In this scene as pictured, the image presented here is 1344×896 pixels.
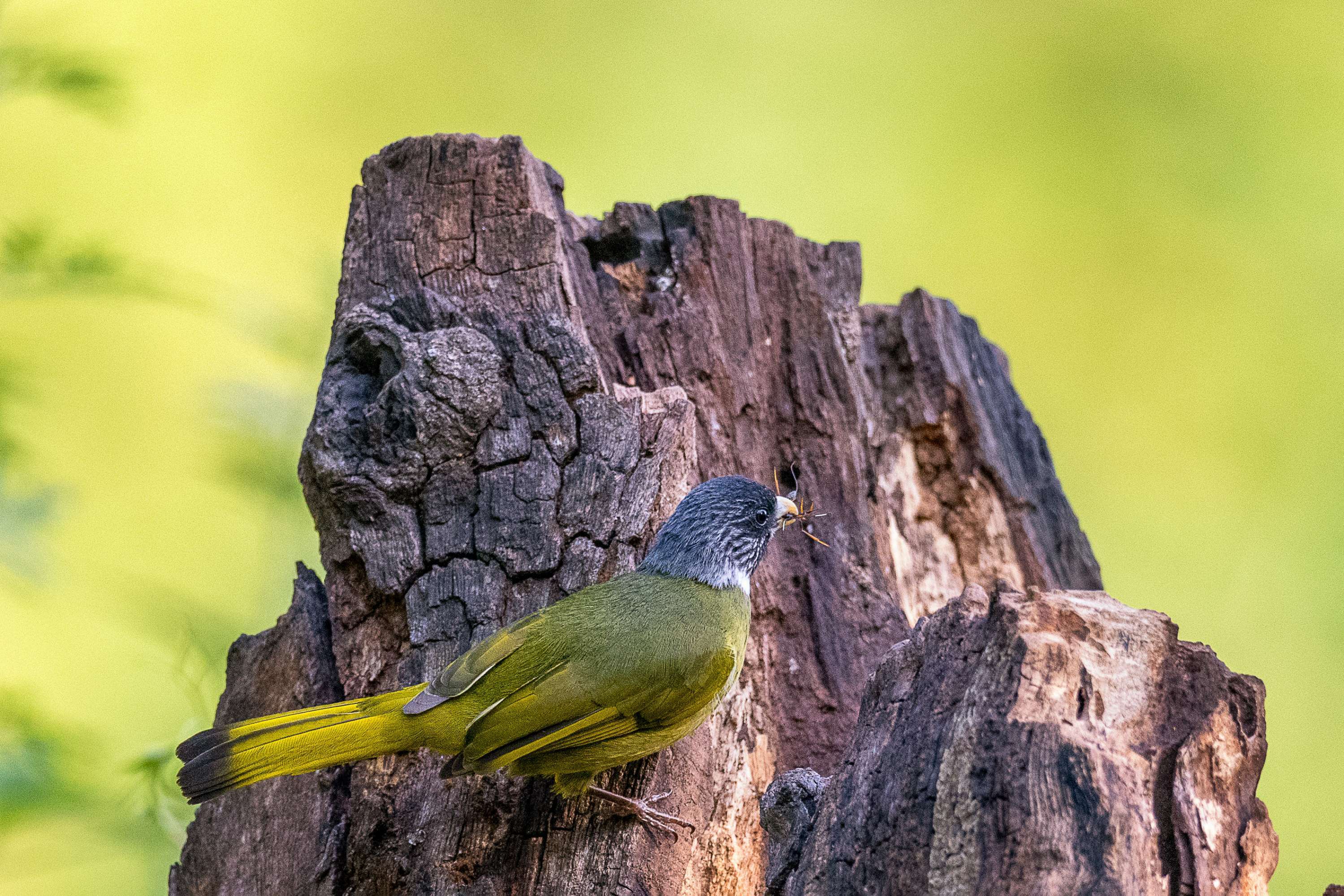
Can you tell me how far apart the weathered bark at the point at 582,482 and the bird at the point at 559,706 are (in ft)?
0.61

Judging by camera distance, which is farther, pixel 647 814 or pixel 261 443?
pixel 261 443

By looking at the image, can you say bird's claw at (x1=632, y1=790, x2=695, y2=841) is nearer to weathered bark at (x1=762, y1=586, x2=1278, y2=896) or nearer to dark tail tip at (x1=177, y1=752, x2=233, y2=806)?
weathered bark at (x1=762, y1=586, x2=1278, y2=896)

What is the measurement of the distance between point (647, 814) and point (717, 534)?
92 cm

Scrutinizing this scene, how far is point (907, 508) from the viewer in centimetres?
468

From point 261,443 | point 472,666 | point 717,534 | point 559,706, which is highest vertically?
point 261,443

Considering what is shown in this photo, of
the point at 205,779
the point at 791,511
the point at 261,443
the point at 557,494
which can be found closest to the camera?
the point at 205,779

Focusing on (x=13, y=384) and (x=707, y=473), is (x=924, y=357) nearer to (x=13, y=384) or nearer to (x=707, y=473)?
(x=707, y=473)

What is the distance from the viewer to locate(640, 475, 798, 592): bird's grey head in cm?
336

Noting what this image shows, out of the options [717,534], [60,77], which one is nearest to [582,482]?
[717,534]

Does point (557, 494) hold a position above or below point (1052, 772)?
above

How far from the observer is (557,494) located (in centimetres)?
336

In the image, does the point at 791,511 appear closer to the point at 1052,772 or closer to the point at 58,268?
the point at 1052,772

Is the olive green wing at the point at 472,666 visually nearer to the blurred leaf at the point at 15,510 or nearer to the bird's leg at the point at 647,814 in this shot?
the bird's leg at the point at 647,814

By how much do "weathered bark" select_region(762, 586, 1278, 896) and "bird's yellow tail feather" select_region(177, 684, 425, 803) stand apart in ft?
3.63
